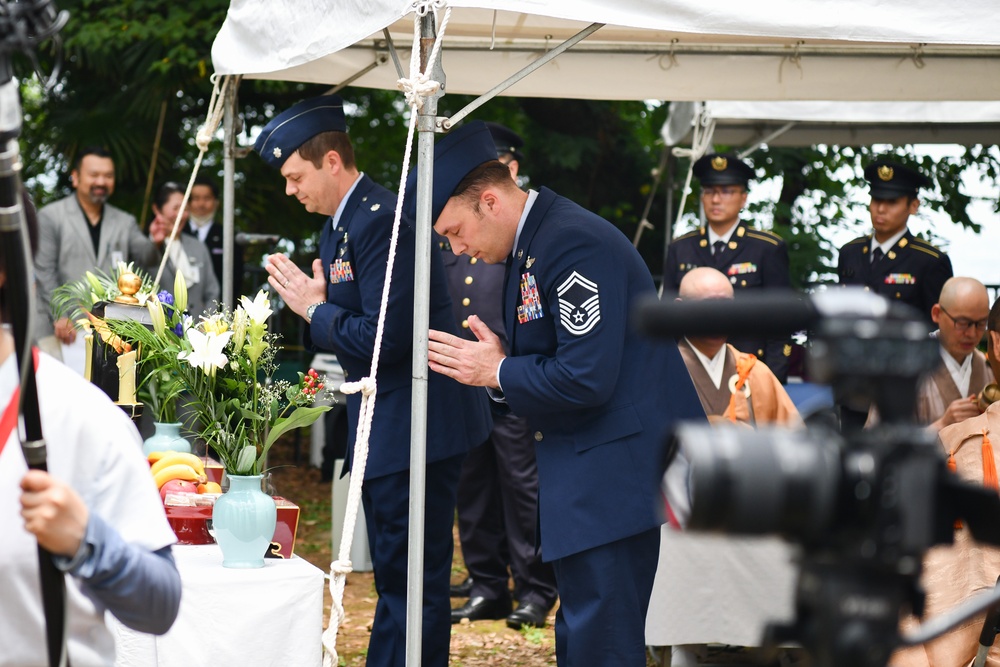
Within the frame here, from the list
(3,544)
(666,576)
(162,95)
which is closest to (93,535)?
(3,544)

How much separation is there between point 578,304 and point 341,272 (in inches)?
44.2

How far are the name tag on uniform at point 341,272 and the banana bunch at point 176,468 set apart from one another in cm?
72

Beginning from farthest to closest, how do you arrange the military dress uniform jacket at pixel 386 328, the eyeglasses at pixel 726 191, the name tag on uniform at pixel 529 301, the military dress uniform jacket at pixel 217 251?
the military dress uniform jacket at pixel 217 251 → the eyeglasses at pixel 726 191 → the military dress uniform jacket at pixel 386 328 → the name tag on uniform at pixel 529 301

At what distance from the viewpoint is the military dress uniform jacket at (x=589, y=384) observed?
120 inches

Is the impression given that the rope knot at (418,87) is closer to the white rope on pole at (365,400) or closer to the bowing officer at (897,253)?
the white rope on pole at (365,400)

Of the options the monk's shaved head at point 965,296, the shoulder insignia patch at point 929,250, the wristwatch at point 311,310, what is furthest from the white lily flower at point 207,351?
the shoulder insignia patch at point 929,250

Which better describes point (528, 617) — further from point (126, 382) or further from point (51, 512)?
point (51, 512)

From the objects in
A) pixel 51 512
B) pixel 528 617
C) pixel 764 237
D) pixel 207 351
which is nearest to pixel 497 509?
pixel 528 617

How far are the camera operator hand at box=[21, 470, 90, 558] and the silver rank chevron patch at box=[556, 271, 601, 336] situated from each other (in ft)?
5.39

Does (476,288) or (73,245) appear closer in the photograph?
(476,288)

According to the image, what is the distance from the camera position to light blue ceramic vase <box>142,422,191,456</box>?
12.7 ft

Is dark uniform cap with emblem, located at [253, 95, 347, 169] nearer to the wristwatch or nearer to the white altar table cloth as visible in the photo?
the wristwatch

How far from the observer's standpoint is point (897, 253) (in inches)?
245

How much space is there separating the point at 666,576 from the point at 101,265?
3671 mm
